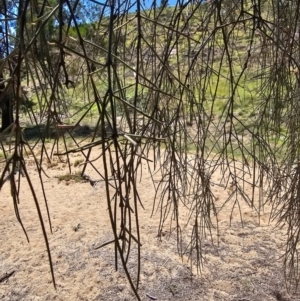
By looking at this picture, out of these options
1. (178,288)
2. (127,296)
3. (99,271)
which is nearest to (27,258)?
(99,271)

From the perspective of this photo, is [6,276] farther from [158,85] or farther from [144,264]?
[158,85]

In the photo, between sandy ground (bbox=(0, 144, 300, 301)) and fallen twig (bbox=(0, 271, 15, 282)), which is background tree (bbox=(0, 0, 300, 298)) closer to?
sandy ground (bbox=(0, 144, 300, 301))

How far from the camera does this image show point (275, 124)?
72.7 inches

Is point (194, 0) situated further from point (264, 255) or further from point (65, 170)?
point (65, 170)

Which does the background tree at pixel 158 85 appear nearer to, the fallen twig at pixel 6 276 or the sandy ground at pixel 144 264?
the sandy ground at pixel 144 264

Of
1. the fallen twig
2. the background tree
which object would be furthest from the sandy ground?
the background tree

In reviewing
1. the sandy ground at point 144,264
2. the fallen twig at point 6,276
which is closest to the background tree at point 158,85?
the sandy ground at point 144,264

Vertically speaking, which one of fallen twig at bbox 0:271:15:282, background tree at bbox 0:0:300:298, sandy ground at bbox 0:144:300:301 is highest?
background tree at bbox 0:0:300:298

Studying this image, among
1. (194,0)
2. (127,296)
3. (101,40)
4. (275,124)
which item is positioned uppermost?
(194,0)

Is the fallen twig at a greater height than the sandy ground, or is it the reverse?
the sandy ground

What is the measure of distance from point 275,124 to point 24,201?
3406 mm

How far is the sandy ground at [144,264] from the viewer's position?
2.97 m

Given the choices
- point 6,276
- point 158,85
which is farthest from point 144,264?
point 158,85

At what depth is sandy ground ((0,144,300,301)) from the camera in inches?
117
